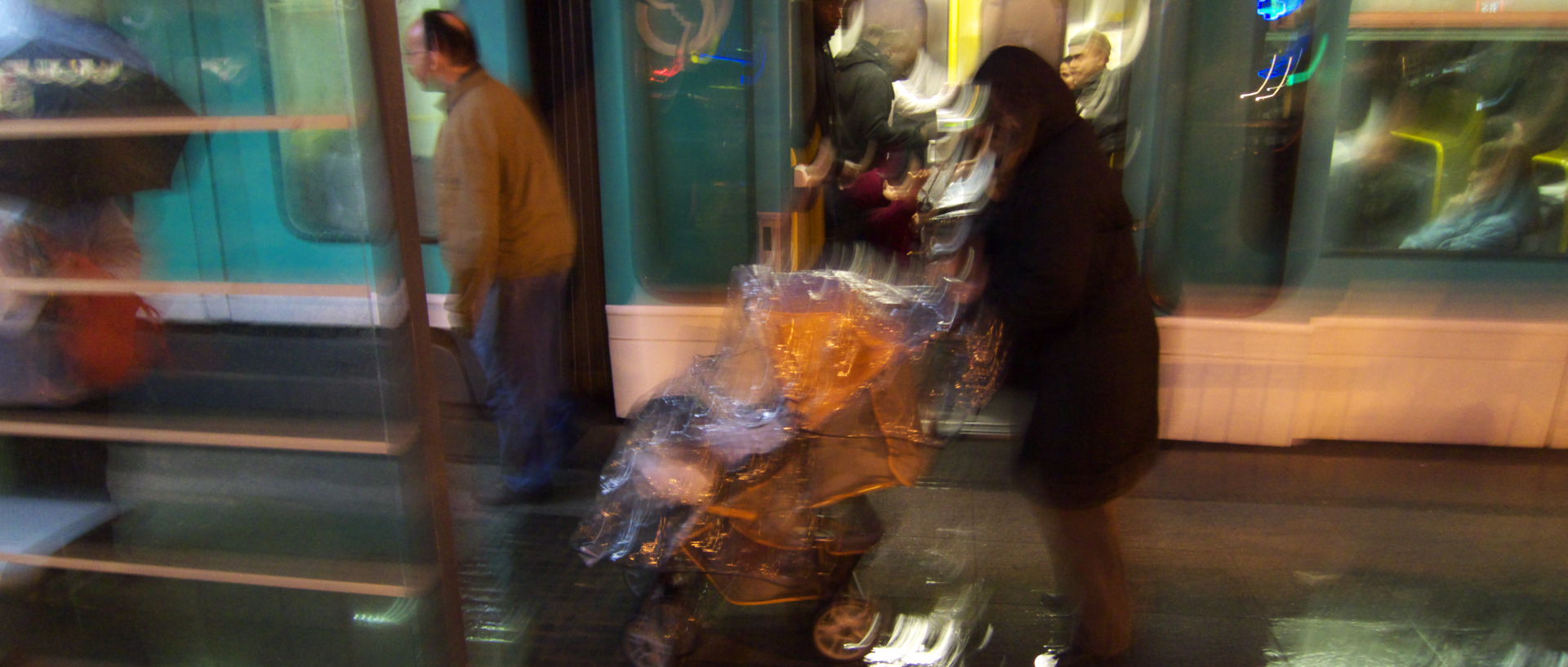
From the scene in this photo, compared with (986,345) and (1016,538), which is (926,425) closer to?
(986,345)

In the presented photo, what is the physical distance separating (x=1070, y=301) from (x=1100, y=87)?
2.21m

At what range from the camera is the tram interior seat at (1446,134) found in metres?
3.76

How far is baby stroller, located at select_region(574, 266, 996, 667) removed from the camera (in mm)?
2146

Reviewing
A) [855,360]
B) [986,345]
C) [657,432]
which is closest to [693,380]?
[657,432]

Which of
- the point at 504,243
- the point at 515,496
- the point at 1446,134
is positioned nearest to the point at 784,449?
the point at 504,243

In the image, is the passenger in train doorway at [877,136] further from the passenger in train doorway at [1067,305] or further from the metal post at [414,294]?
the metal post at [414,294]

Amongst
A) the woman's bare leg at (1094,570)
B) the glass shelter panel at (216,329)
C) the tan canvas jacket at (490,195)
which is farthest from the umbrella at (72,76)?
the woman's bare leg at (1094,570)

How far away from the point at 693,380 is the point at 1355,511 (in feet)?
9.42

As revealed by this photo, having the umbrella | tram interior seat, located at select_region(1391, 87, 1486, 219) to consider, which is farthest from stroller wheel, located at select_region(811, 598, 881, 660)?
tram interior seat, located at select_region(1391, 87, 1486, 219)

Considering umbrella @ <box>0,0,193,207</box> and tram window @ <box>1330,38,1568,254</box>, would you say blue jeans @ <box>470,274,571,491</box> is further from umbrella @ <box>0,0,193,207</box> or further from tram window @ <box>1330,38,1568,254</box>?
tram window @ <box>1330,38,1568,254</box>

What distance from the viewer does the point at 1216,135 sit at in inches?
150

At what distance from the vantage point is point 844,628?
244 cm

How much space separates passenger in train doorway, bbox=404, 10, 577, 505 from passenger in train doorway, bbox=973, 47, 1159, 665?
1803 millimetres

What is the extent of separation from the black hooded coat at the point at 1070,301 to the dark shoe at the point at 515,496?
215cm
